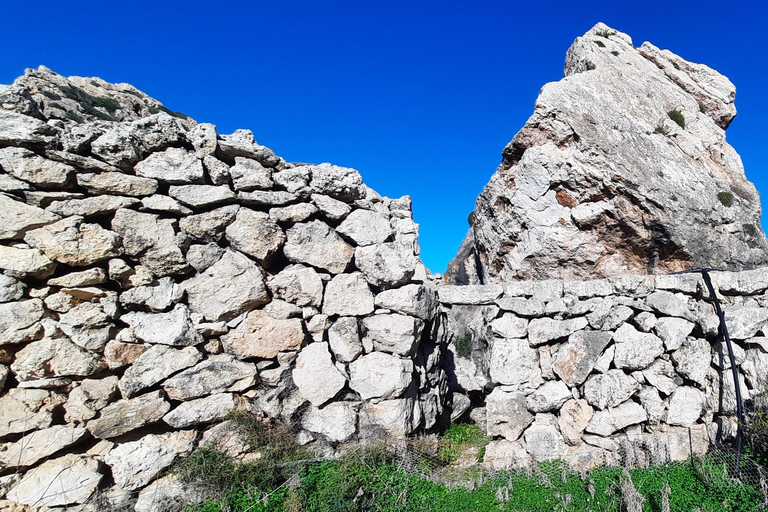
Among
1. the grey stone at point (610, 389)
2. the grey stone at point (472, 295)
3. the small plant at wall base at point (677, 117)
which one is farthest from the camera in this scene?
the small plant at wall base at point (677, 117)

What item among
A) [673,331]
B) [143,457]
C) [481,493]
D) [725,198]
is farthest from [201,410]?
[725,198]

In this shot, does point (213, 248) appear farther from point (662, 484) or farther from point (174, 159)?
point (662, 484)

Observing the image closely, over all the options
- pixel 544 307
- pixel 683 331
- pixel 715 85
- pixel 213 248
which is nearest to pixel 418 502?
pixel 544 307

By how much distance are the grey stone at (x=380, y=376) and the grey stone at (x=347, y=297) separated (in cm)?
51

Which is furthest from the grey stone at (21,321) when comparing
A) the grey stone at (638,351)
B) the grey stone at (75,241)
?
the grey stone at (638,351)

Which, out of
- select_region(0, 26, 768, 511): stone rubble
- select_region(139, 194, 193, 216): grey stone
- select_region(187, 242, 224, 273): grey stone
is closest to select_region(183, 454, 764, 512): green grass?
select_region(0, 26, 768, 511): stone rubble

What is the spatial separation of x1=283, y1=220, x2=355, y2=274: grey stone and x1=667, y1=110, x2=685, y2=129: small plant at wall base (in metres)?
6.74

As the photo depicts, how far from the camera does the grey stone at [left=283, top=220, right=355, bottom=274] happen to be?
4.25 meters

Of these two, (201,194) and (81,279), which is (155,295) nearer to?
(81,279)

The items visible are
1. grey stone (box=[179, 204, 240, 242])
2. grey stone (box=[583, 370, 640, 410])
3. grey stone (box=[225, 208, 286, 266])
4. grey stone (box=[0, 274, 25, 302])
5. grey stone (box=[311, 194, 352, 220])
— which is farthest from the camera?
grey stone (box=[583, 370, 640, 410])

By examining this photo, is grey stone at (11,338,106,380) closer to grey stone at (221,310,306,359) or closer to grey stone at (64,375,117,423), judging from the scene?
grey stone at (64,375,117,423)

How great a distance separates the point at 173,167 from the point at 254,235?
3.34 feet

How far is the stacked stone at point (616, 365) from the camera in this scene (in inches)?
177

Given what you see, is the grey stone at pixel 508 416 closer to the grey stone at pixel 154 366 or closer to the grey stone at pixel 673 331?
the grey stone at pixel 673 331
